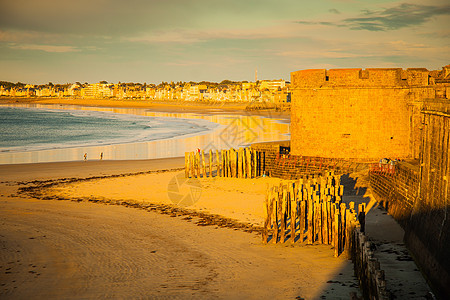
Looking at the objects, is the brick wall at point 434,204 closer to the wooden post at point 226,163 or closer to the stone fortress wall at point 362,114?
the stone fortress wall at point 362,114

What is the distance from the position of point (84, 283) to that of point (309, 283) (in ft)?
17.6

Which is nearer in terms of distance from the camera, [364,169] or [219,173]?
[364,169]

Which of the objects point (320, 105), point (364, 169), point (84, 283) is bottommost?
point (84, 283)

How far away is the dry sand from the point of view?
1030cm

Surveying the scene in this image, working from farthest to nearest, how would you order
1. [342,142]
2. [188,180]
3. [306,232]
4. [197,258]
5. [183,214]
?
[188,180]
[342,142]
[183,214]
[306,232]
[197,258]

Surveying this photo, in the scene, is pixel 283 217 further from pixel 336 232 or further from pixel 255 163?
pixel 255 163

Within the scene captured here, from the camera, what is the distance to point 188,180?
914 inches

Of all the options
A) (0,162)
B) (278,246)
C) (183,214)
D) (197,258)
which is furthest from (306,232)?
(0,162)

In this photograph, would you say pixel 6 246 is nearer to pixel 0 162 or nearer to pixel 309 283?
pixel 309 283

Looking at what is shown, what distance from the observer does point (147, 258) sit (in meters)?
12.5

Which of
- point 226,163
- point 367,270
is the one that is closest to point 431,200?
point 367,270

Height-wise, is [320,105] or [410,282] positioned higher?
[320,105]

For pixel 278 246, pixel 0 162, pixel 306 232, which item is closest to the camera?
pixel 278 246

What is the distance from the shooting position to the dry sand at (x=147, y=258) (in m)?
10.3
